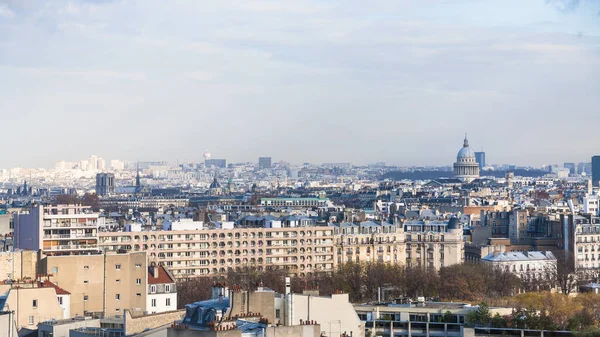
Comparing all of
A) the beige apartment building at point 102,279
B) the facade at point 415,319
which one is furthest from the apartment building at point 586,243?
the facade at point 415,319

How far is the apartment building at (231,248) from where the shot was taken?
2785 inches

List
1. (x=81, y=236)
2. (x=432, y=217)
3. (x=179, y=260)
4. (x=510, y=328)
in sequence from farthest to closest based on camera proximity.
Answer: (x=432, y=217) < (x=179, y=260) < (x=81, y=236) < (x=510, y=328)

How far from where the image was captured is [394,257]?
80.3 metres

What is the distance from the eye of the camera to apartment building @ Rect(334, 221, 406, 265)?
78.7 metres

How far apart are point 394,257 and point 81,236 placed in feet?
95.4

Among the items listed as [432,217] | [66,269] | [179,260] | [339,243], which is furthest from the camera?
[432,217]

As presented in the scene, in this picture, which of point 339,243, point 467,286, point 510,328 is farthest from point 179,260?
point 510,328

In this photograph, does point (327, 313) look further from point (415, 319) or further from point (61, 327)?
point (415, 319)

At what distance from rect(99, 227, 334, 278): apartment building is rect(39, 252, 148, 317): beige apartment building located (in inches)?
791

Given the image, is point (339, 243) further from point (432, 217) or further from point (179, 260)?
point (432, 217)

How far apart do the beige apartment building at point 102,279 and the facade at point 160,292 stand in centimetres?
41

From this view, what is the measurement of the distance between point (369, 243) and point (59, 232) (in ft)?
96.0

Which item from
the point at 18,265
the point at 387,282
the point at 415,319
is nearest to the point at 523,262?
the point at 387,282

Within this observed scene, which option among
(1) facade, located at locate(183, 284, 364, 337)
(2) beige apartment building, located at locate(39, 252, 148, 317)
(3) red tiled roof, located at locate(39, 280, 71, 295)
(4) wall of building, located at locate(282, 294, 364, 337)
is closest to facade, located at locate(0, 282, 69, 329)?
(3) red tiled roof, located at locate(39, 280, 71, 295)
